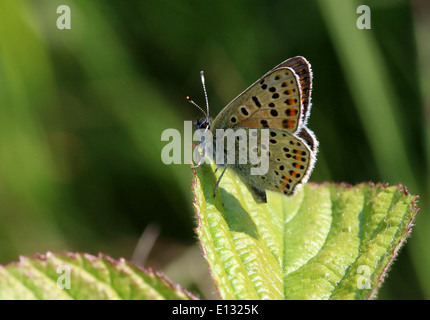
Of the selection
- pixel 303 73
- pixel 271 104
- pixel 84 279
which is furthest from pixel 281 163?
pixel 84 279

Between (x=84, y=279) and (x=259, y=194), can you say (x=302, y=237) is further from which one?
(x=84, y=279)

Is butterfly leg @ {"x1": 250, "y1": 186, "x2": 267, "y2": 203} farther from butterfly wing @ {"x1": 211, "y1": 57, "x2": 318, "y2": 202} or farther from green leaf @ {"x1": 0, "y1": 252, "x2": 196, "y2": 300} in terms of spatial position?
green leaf @ {"x1": 0, "y1": 252, "x2": 196, "y2": 300}

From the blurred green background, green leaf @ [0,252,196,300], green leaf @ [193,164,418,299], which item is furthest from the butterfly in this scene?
the blurred green background

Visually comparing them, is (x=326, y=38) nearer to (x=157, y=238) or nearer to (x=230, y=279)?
(x=157, y=238)

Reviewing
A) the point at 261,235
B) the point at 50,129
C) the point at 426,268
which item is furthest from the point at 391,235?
the point at 50,129

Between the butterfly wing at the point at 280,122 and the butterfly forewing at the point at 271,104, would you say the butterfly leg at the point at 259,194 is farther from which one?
the butterfly forewing at the point at 271,104

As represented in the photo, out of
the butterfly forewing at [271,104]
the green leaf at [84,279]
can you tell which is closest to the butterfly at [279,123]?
the butterfly forewing at [271,104]

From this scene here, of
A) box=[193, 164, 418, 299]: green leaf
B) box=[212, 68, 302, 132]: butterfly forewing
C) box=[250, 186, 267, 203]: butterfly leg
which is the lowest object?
box=[193, 164, 418, 299]: green leaf
